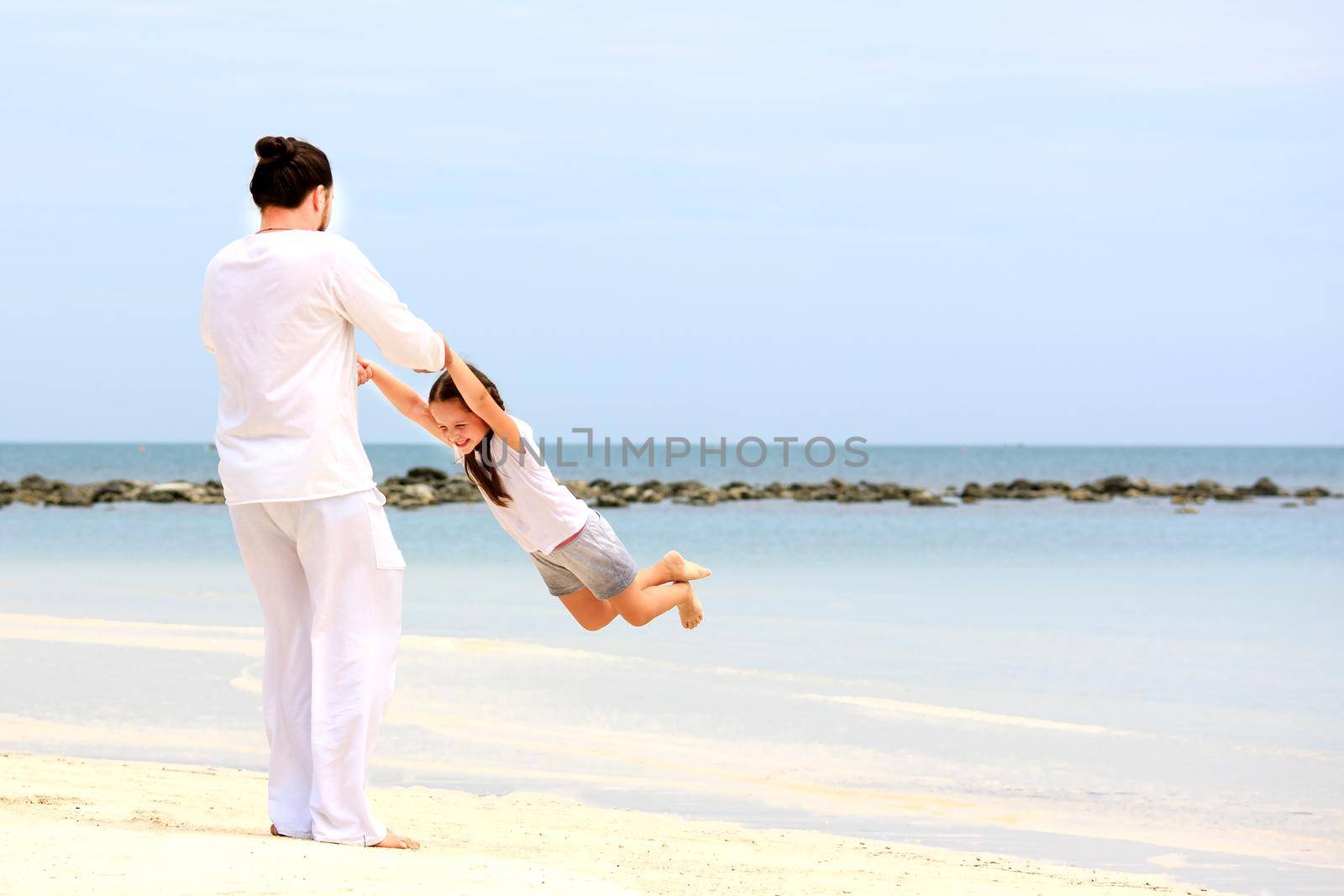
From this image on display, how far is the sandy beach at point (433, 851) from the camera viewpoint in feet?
10.8

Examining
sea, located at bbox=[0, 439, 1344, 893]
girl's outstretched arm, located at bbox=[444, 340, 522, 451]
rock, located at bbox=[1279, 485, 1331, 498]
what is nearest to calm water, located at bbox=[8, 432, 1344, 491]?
rock, located at bbox=[1279, 485, 1331, 498]

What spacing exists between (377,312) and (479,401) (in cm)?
54

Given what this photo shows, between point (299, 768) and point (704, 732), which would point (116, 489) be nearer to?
point (704, 732)

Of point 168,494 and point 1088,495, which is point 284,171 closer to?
point 168,494

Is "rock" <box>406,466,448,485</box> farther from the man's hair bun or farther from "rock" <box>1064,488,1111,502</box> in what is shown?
the man's hair bun

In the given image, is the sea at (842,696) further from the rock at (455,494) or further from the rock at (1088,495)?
the rock at (1088,495)

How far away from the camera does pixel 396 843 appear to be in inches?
149

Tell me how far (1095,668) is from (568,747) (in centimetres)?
411

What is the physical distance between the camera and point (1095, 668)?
8812mm

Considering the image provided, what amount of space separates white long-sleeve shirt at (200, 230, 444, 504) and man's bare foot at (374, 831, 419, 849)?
101 cm

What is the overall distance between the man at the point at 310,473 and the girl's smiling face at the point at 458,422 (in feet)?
1.65

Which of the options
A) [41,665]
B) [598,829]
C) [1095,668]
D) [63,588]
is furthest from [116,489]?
[598,829]

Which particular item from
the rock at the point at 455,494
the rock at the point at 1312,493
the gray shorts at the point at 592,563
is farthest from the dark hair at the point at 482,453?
the rock at the point at 1312,493

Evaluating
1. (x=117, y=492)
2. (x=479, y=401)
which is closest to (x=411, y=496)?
(x=117, y=492)
